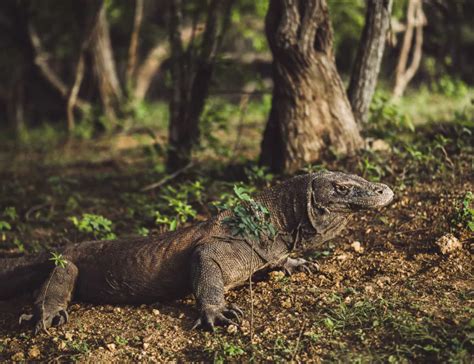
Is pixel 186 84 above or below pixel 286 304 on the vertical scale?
above

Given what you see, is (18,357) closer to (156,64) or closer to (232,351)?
(232,351)

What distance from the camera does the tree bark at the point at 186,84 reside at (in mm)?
7344

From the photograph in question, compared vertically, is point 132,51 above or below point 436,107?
above

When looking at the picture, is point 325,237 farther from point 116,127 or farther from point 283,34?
point 116,127

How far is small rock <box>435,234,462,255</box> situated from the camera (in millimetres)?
4609

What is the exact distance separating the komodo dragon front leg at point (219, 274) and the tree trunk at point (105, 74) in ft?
27.4

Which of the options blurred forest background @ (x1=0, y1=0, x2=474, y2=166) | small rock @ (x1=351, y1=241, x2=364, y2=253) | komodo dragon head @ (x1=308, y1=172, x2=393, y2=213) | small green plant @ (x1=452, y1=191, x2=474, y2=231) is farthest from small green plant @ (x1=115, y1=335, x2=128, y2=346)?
blurred forest background @ (x1=0, y1=0, x2=474, y2=166)

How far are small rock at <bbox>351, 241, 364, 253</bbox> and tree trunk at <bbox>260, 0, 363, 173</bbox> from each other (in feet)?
4.98

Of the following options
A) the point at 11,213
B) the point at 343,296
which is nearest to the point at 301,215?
the point at 343,296

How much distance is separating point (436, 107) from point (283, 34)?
5159 millimetres

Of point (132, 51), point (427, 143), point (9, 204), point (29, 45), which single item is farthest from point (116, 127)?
point (427, 143)

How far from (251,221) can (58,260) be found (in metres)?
1.57

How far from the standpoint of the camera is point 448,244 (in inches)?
182

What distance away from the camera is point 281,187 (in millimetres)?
4691
